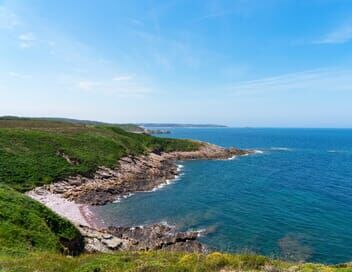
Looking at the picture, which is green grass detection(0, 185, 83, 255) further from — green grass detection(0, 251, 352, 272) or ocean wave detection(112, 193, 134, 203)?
ocean wave detection(112, 193, 134, 203)

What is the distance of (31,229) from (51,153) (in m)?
42.9

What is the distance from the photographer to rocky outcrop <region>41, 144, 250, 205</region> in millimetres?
52594

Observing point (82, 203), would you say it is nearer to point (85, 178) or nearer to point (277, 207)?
point (85, 178)

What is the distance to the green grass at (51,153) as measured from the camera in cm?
5322

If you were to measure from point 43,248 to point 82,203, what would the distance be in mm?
27574

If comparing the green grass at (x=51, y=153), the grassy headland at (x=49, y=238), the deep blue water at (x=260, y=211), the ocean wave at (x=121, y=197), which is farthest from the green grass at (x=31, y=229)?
the ocean wave at (x=121, y=197)

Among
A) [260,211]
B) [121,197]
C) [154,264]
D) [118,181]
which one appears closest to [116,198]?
[121,197]

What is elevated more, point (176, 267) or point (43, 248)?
point (176, 267)

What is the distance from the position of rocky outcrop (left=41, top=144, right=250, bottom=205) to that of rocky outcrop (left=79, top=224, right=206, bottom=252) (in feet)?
48.1

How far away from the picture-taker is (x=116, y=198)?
53844 millimetres

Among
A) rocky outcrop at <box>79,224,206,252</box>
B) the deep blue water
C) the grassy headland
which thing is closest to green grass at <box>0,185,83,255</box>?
the grassy headland

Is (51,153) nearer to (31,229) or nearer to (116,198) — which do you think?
(116,198)

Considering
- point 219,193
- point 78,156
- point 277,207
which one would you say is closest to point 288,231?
point 277,207

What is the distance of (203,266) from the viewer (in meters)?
15.3
